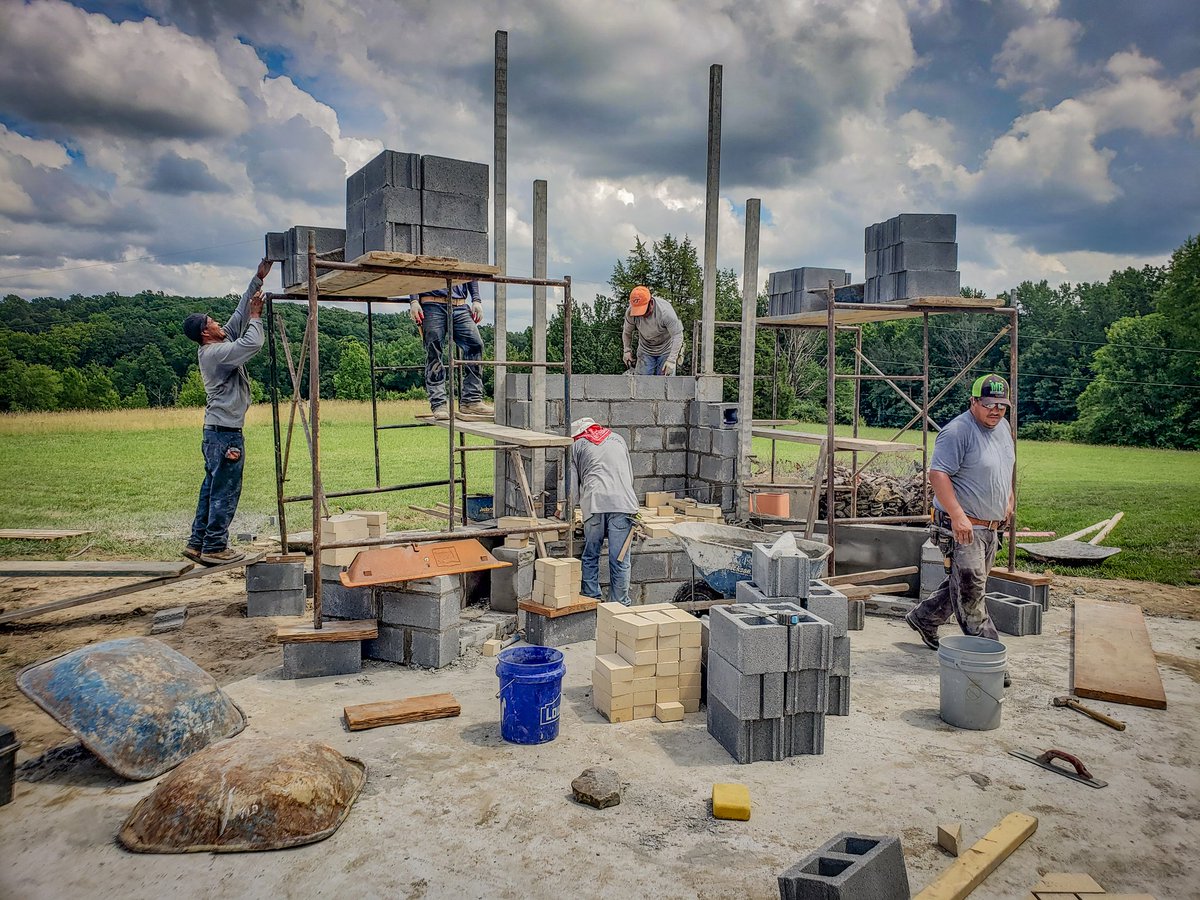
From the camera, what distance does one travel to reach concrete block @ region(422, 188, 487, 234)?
6266 millimetres

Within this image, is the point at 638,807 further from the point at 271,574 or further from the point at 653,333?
the point at 653,333

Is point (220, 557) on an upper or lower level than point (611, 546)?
lower

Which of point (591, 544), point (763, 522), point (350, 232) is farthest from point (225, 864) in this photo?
point (763, 522)

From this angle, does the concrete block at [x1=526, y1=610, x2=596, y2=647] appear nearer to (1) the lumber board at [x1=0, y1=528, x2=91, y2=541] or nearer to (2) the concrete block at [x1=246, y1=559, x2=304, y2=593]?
(2) the concrete block at [x1=246, y1=559, x2=304, y2=593]

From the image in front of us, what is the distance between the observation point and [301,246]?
774cm

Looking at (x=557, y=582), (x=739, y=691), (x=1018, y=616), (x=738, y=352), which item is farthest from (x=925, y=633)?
(x=738, y=352)

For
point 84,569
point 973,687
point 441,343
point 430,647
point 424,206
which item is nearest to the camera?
point 973,687

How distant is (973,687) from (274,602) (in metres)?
5.86

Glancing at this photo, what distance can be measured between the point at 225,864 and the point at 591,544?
397cm

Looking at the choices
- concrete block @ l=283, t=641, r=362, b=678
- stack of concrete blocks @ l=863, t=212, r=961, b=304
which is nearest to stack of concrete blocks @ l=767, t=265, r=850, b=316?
stack of concrete blocks @ l=863, t=212, r=961, b=304

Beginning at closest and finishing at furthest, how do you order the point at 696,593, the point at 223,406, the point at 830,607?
the point at 830,607 < the point at 223,406 < the point at 696,593

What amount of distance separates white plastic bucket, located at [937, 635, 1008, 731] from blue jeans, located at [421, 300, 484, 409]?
5.51m

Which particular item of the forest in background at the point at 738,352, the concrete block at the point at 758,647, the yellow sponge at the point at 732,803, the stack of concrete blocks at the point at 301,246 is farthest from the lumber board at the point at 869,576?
the forest in background at the point at 738,352

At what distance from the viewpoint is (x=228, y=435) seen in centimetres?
695
